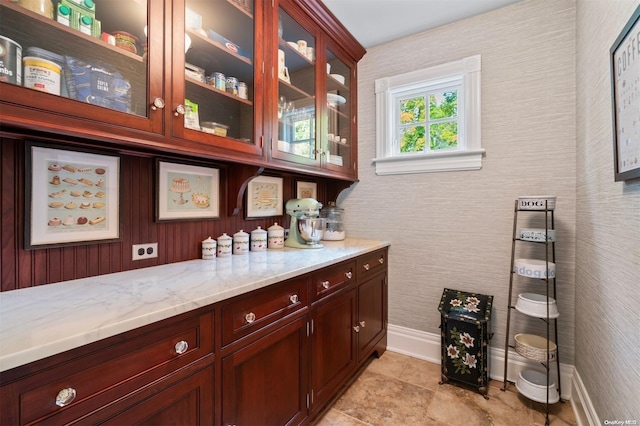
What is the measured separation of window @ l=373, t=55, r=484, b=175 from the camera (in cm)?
204

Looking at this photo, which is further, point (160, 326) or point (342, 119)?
point (342, 119)

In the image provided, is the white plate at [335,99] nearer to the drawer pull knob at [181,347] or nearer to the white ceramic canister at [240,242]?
the white ceramic canister at [240,242]

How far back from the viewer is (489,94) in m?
1.99

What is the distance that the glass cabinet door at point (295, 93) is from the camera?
1678 mm

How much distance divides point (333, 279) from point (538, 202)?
1286 mm

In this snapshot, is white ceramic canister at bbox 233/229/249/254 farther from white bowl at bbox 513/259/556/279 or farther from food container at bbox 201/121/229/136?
white bowl at bbox 513/259/556/279

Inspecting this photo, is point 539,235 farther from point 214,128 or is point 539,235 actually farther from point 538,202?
point 214,128

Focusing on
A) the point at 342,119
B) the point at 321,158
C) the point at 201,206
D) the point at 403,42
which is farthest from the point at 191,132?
the point at 403,42

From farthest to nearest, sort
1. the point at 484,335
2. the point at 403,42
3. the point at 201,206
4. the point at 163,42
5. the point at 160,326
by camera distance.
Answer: the point at 403,42 → the point at 484,335 → the point at 201,206 → the point at 163,42 → the point at 160,326

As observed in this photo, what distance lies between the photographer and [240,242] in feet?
5.60

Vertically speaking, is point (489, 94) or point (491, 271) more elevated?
point (489, 94)

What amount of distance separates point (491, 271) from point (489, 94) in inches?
49.3

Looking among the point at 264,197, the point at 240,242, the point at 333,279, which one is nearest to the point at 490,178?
the point at 333,279

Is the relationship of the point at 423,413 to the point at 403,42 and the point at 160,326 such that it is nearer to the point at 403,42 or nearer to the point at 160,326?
the point at 160,326
